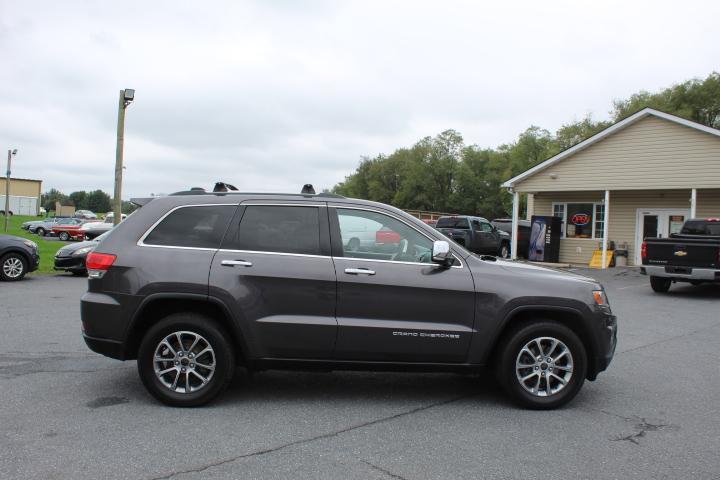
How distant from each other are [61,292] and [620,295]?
12419 mm

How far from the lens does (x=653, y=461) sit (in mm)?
3793

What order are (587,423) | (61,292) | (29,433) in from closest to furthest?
(29,433)
(587,423)
(61,292)

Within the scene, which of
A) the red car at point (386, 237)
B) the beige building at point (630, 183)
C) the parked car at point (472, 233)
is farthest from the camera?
the parked car at point (472, 233)

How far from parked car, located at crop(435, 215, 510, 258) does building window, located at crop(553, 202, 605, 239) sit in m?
2.77

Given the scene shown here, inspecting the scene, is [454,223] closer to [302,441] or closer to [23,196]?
[302,441]

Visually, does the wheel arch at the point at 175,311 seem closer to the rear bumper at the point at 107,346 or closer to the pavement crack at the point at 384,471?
the rear bumper at the point at 107,346

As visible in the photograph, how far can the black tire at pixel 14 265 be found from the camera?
1357cm

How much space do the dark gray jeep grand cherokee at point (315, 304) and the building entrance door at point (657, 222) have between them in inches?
731

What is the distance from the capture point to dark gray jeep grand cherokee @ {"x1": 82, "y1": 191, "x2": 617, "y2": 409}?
4660 millimetres

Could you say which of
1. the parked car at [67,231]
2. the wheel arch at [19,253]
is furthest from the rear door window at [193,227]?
the parked car at [67,231]

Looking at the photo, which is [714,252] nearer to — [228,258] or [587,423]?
[587,423]

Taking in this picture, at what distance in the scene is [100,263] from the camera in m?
4.75

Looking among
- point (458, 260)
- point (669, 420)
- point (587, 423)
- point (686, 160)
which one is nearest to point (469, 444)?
point (587, 423)

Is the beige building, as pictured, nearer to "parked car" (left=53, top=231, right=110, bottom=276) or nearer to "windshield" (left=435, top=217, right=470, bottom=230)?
"windshield" (left=435, top=217, right=470, bottom=230)
